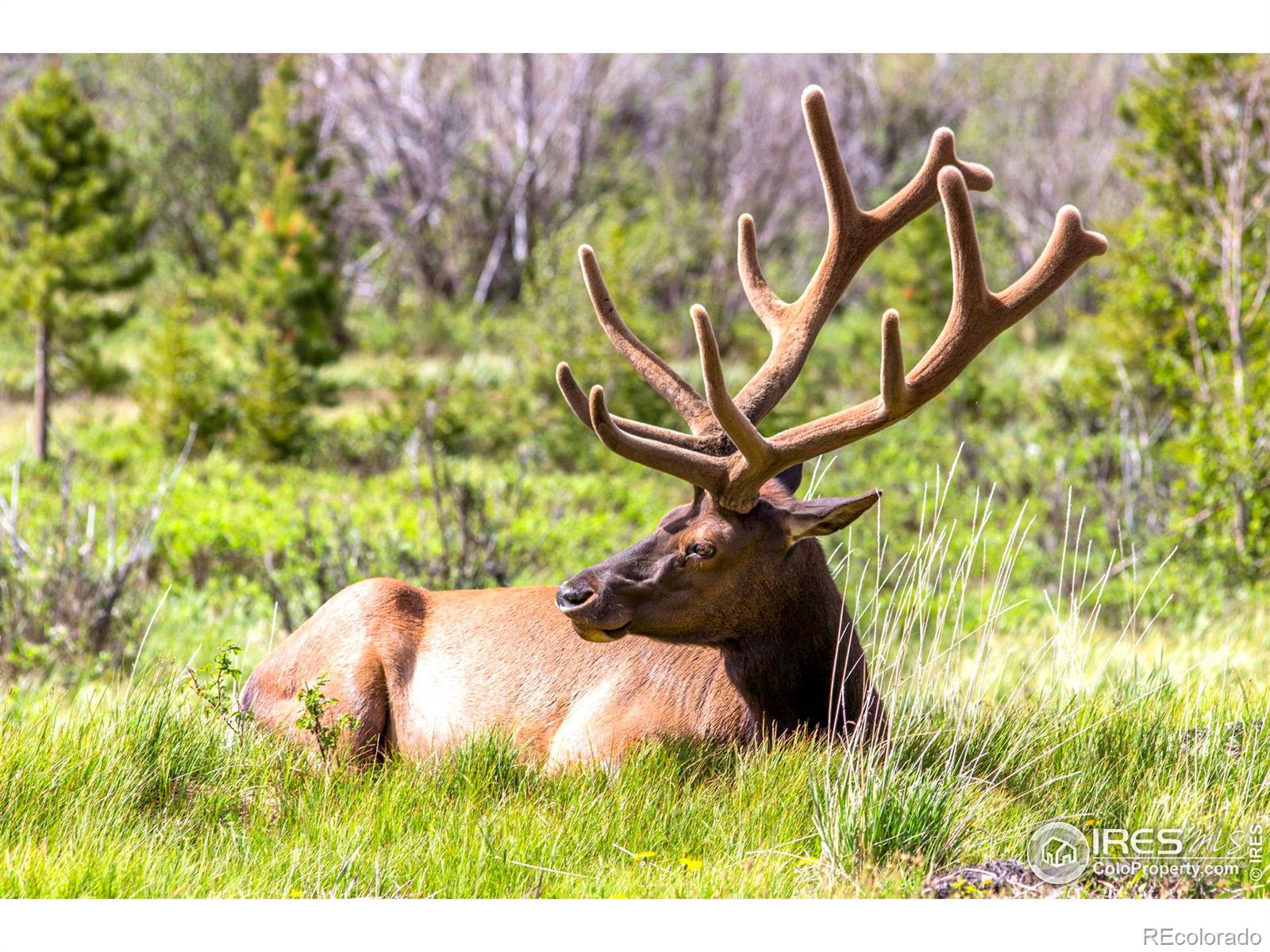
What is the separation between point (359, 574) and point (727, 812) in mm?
4321

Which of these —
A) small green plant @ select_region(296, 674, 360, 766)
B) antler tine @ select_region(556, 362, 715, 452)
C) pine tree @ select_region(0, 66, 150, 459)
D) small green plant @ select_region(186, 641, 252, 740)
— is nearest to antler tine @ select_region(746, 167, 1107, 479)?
antler tine @ select_region(556, 362, 715, 452)

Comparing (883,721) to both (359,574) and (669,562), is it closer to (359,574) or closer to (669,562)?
(669,562)

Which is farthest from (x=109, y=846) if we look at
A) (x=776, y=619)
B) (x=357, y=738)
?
(x=776, y=619)

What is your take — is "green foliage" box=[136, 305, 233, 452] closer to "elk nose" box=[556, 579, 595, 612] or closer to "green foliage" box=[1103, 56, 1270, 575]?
"green foliage" box=[1103, 56, 1270, 575]

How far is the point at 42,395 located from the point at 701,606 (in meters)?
15.5

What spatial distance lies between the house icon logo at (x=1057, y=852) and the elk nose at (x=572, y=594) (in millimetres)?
1474

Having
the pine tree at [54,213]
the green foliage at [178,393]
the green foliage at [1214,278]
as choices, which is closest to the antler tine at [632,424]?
the green foliage at [1214,278]

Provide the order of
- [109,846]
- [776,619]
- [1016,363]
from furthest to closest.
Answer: [1016,363], [776,619], [109,846]

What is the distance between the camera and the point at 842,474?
14.8 m

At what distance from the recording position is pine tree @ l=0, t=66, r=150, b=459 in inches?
687

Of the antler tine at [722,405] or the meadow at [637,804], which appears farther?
the antler tine at [722,405]

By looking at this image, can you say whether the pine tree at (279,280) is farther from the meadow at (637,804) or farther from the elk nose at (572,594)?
the elk nose at (572,594)

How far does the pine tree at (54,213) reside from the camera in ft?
57.3

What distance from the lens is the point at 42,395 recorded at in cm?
1773
